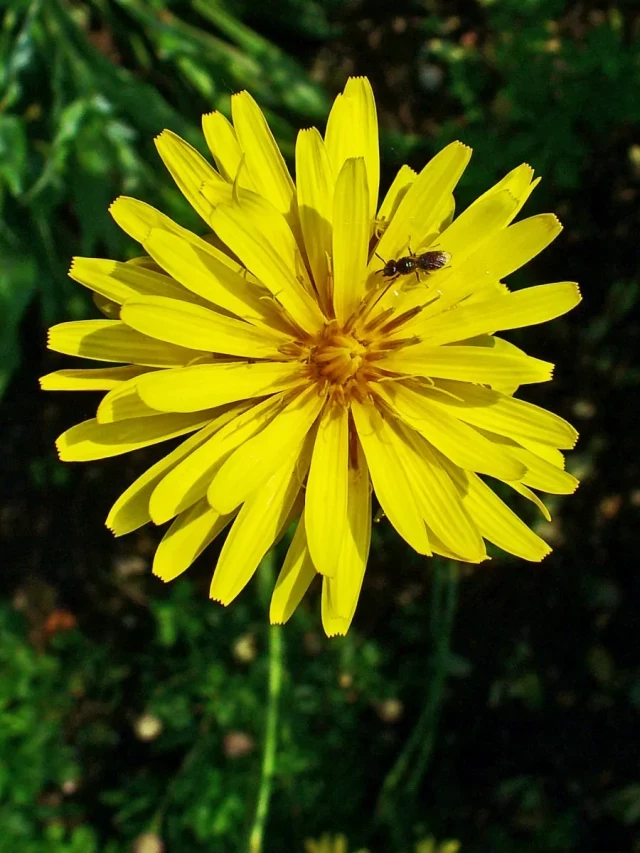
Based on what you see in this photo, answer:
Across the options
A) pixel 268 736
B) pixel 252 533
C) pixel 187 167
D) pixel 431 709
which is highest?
pixel 187 167

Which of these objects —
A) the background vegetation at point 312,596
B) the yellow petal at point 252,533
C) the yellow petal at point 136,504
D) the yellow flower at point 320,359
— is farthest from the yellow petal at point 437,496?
the background vegetation at point 312,596

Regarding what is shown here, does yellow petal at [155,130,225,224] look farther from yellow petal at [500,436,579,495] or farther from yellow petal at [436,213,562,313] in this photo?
yellow petal at [500,436,579,495]

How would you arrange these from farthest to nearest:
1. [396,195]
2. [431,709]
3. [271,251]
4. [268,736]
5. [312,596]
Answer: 1. [312,596]
2. [431,709]
3. [268,736]
4. [396,195]
5. [271,251]

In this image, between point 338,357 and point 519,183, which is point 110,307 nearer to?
point 338,357

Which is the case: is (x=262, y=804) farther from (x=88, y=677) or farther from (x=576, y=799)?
(x=576, y=799)

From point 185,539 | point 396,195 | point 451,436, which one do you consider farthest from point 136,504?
point 396,195

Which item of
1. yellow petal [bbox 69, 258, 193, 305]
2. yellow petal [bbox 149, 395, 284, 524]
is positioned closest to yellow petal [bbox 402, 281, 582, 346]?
yellow petal [bbox 149, 395, 284, 524]

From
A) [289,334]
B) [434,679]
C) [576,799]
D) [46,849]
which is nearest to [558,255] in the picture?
[434,679]
